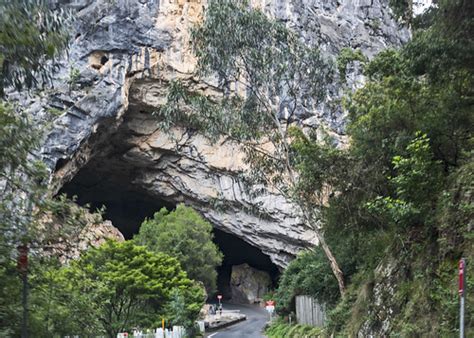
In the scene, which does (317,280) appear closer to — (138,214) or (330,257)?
(330,257)

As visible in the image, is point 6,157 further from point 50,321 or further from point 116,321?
point 116,321

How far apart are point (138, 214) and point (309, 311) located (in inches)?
1296

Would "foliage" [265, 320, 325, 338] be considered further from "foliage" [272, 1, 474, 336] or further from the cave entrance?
the cave entrance

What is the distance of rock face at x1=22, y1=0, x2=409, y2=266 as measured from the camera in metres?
35.8

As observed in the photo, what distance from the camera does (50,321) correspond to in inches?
293

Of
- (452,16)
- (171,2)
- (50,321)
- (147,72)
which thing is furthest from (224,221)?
(50,321)

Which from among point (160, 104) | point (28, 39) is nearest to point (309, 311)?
point (160, 104)

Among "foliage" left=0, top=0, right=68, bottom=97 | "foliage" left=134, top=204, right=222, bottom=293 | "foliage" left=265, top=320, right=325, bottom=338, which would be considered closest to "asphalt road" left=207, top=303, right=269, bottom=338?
"foliage" left=265, top=320, right=325, bottom=338

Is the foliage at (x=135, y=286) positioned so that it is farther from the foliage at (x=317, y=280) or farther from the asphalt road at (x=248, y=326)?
the asphalt road at (x=248, y=326)

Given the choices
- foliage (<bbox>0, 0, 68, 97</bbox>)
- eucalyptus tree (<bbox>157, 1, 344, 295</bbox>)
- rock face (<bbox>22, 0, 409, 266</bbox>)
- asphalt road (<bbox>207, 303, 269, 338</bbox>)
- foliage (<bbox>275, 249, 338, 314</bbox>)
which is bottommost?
asphalt road (<bbox>207, 303, 269, 338</bbox>)

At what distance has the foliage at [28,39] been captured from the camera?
5297mm

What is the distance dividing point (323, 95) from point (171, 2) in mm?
23718

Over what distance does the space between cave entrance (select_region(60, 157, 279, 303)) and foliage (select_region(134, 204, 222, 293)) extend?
3.63 meters

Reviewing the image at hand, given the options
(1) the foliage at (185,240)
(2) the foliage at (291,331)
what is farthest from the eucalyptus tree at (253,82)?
(1) the foliage at (185,240)
